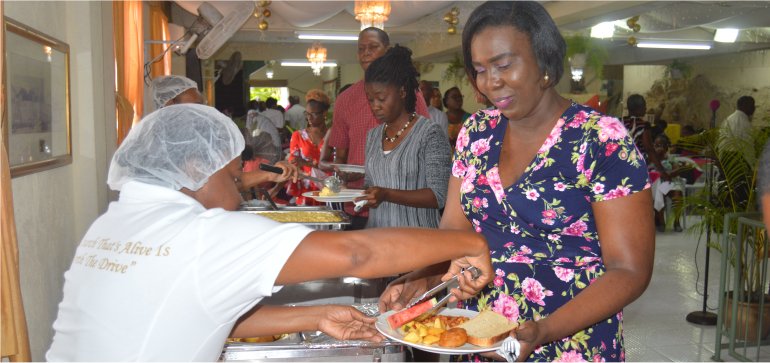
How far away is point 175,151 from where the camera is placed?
1.18m

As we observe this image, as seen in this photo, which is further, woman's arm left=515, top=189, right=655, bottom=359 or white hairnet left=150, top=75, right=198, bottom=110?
white hairnet left=150, top=75, right=198, bottom=110

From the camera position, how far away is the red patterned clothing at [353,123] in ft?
10.3

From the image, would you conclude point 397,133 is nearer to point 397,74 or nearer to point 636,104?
point 397,74

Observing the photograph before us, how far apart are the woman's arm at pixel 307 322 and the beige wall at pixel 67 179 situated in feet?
3.35

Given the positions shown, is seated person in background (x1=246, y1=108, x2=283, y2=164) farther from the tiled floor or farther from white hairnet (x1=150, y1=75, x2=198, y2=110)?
the tiled floor

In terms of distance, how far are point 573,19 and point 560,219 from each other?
6302 millimetres

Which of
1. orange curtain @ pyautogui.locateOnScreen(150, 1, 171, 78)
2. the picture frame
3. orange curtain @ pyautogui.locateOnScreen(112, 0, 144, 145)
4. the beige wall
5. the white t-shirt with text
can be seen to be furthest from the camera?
orange curtain @ pyautogui.locateOnScreen(150, 1, 171, 78)

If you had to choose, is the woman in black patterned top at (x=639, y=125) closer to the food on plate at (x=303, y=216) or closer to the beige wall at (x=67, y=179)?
the food on plate at (x=303, y=216)

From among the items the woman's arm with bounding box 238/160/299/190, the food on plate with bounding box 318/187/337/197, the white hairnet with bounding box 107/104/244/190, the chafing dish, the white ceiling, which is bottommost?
the chafing dish

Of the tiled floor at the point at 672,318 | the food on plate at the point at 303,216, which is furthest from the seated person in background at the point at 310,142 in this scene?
the tiled floor at the point at 672,318

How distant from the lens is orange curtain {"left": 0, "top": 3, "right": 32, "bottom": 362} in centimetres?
158

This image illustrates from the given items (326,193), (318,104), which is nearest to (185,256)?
(326,193)

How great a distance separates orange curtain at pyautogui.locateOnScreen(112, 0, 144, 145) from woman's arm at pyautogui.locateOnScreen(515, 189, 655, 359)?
10.4 feet

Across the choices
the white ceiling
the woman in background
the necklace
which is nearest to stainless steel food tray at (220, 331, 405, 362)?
the necklace
